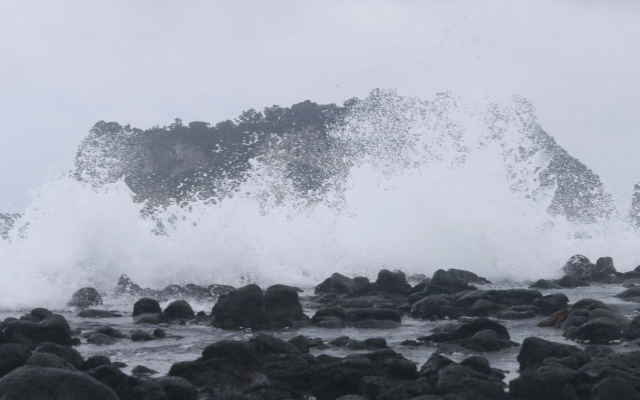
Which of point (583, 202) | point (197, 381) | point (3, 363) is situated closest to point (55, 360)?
point (3, 363)

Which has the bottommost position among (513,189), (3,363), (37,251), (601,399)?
(601,399)

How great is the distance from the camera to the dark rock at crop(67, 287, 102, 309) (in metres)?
18.6

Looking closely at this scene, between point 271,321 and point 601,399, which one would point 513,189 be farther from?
point 601,399

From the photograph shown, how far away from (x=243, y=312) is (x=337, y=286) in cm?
816

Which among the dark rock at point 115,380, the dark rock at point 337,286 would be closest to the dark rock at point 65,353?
the dark rock at point 115,380

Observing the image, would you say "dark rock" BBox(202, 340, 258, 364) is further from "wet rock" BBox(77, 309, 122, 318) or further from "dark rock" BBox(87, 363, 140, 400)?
"wet rock" BBox(77, 309, 122, 318)

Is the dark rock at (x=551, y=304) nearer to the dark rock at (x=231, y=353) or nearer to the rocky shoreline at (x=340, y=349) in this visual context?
the rocky shoreline at (x=340, y=349)

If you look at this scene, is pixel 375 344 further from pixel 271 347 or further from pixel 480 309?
pixel 480 309

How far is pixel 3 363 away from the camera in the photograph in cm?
841

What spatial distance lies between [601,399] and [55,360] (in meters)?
5.76

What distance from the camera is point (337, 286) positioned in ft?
73.3

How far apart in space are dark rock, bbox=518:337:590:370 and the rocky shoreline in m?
0.02

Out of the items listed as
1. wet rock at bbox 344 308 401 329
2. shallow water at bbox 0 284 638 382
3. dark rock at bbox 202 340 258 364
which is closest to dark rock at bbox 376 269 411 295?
shallow water at bbox 0 284 638 382

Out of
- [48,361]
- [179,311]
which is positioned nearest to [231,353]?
[48,361]
